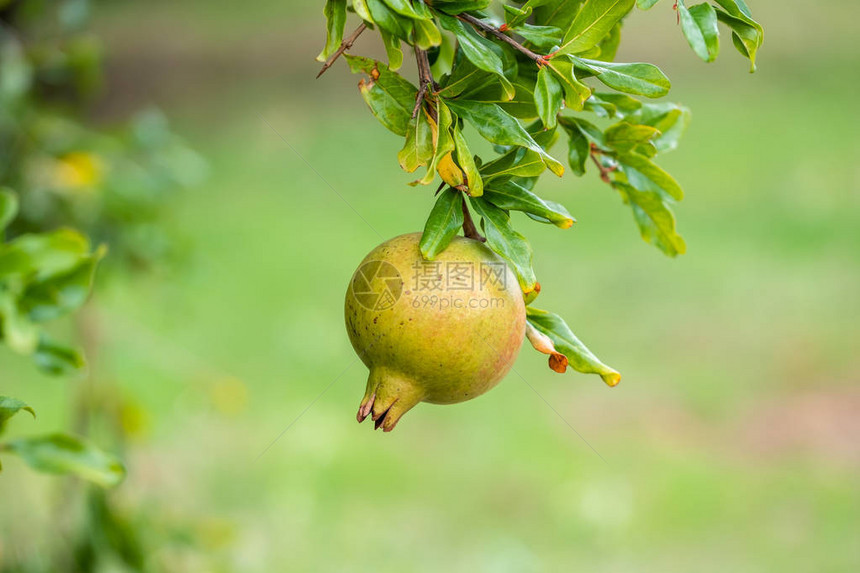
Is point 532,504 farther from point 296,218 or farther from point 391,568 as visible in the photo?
point 296,218

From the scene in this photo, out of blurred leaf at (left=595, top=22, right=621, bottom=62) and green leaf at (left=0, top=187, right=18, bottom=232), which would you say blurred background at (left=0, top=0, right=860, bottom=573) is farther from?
blurred leaf at (left=595, top=22, right=621, bottom=62)

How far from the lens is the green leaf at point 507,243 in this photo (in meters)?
0.65

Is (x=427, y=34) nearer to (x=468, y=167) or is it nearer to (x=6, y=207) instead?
(x=468, y=167)

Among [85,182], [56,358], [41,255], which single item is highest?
[41,255]

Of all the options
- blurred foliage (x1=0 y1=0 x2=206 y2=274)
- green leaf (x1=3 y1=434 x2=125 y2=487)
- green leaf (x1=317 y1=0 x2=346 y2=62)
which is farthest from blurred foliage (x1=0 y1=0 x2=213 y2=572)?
green leaf (x1=317 y1=0 x2=346 y2=62)

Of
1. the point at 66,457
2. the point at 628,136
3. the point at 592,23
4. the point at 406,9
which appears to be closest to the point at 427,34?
the point at 406,9

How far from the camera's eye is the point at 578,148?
31.1 inches

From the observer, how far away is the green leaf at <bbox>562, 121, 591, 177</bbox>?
79 centimetres

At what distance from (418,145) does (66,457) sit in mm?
483

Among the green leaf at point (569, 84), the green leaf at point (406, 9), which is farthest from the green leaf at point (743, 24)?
the green leaf at point (406, 9)

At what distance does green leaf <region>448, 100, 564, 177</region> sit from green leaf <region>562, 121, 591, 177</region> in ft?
0.48

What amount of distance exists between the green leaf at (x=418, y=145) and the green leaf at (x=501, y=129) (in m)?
0.03

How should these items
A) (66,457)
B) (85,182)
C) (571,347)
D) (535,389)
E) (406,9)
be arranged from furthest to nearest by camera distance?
(535,389), (85,182), (66,457), (571,347), (406,9)

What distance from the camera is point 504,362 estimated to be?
684 mm
